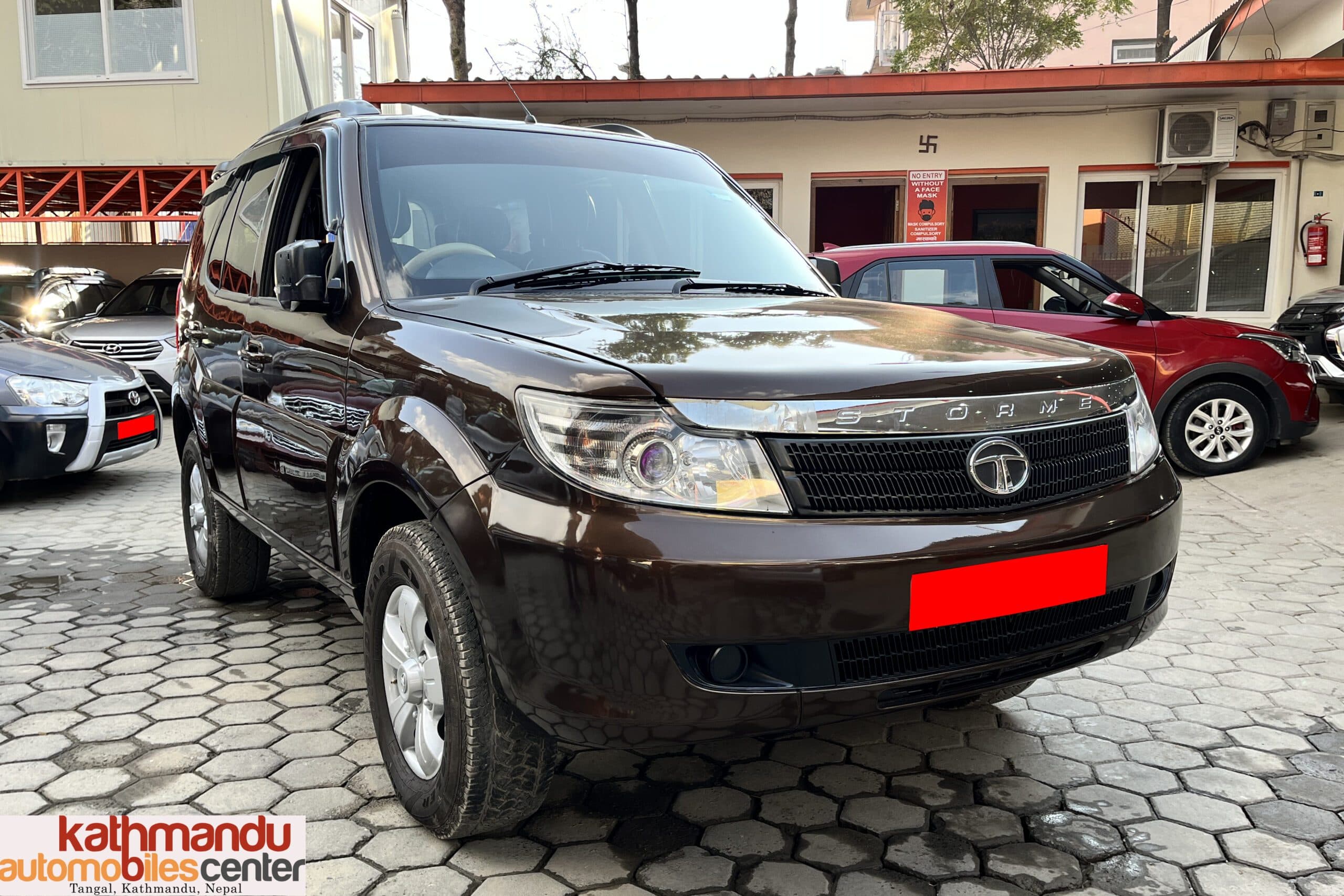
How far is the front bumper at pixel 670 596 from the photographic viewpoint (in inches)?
79.0

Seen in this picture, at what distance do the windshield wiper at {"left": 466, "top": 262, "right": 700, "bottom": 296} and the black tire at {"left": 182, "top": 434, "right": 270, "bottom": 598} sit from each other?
1962 mm

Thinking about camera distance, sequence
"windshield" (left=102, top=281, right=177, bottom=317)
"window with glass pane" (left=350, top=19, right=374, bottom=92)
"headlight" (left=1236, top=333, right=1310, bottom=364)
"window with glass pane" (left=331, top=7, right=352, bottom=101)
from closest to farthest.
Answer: "headlight" (left=1236, top=333, right=1310, bottom=364) → "windshield" (left=102, top=281, right=177, bottom=317) → "window with glass pane" (left=331, top=7, right=352, bottom=101) → "window with glass pane" (left=350, top=19, right=374, bottom=92)

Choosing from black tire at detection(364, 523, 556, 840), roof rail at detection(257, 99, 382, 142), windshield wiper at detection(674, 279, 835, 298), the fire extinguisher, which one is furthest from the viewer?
the fire extinguisher

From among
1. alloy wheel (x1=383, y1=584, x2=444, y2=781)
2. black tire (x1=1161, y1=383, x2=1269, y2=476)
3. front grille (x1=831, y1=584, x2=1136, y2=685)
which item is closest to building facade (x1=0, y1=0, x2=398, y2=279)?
black tire (x1=1161, y1=383, x2=1269, y2=476)

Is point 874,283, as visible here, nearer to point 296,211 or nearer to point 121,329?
point 296,211

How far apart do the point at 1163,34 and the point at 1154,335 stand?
16.5m

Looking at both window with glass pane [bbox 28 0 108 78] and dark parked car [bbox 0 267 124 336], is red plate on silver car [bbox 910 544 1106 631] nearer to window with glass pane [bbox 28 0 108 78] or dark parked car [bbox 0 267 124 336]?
dark parked car [bbox 0 267 124 336]

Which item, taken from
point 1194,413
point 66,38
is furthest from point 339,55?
point 1194,413

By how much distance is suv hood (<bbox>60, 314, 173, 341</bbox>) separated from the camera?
11938mm

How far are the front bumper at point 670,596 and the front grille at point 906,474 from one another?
0.12 ft

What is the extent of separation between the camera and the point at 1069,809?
277 centimetres

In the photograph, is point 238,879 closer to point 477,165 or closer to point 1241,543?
point 477,165

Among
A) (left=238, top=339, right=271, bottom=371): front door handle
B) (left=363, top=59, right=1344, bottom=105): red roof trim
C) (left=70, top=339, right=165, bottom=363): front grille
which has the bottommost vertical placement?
(left=70, top=339, right=165, bottom=363): front grille

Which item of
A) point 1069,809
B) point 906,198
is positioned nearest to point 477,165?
point 1069,809
